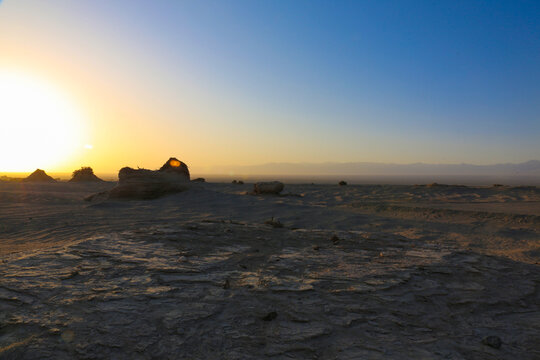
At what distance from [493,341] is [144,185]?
12.1 meters

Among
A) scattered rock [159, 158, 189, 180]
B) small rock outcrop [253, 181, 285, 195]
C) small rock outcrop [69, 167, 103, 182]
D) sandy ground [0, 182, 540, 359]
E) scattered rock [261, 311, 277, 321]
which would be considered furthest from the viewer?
small rock outcrop [69, 167, 103, 182]

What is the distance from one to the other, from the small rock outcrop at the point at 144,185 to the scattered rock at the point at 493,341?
38.3ft

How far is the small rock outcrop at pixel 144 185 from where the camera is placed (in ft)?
38.7

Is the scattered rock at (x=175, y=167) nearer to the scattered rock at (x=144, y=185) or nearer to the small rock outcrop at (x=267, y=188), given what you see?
the scattered rock at (x=144, y=185)

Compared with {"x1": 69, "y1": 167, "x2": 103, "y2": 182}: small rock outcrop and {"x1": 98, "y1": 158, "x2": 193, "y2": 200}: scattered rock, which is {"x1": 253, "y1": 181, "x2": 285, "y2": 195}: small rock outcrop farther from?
{"x1": 69, "y1": 167, "x2": 103, "y2": 182}: small rock outcrop

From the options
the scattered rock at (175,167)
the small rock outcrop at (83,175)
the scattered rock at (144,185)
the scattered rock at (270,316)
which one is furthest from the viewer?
the small rock outcrop at (83,175)

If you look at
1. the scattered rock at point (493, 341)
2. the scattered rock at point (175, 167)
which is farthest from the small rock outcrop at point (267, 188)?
the scattered rock at point (493, 341)

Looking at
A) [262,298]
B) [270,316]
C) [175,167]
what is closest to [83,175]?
[175,167]

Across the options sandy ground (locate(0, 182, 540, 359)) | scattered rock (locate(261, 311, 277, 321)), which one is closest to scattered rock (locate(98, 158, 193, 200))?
sandy ground (locate(0, 182, 540, 359))

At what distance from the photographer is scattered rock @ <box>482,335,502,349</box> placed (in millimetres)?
A: 2053

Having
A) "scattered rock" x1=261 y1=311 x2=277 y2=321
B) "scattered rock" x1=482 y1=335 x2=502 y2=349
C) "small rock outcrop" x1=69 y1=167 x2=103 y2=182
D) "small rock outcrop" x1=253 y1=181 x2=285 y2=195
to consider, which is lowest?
"scattered rock" x1=482 y1=335 x2=502 y2=349

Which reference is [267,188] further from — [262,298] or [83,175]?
[83,175]

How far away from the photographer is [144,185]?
39.7 ft

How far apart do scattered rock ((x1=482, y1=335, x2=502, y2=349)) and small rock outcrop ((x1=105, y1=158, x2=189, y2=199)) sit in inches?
460
